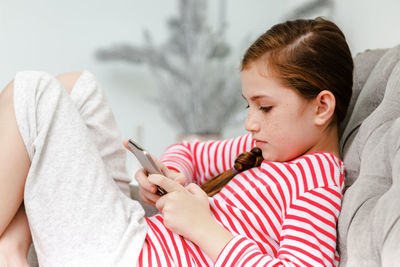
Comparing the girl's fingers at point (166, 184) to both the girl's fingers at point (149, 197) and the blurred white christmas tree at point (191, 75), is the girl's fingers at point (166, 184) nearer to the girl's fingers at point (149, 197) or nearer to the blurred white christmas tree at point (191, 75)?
the girl's fingers at point (149, 197)

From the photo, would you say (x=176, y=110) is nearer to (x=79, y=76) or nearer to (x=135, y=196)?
(x=135, y=196)

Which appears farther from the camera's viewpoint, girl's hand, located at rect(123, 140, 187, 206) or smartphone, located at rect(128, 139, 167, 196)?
girl's hand, located at rect(123, 140, 187, 206)

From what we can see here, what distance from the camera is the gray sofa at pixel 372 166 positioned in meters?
0.62

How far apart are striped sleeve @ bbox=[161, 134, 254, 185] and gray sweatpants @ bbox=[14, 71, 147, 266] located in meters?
0.33

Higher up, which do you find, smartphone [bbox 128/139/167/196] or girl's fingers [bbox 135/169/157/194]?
smartphone [bbox 128/139/167/196]

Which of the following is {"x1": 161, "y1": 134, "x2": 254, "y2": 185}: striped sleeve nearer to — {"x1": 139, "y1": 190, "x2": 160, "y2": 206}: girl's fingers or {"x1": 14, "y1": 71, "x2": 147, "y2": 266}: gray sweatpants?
{"x1": 139, "y1": 190, "x2": 160, "y2": 206}: girl's fingers

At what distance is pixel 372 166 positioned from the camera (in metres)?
0.77

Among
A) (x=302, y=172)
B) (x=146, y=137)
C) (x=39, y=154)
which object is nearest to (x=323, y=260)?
(x=302, y=172)

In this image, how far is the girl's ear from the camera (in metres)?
0.92

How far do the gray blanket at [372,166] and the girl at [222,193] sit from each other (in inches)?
1.5

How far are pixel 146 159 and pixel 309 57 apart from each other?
1.26ft

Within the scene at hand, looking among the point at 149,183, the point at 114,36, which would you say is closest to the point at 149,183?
the point at 149,183

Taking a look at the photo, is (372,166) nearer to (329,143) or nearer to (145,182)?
(329,143)

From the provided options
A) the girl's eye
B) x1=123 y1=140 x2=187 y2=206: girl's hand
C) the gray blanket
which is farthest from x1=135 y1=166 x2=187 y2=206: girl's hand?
the gray blanket
